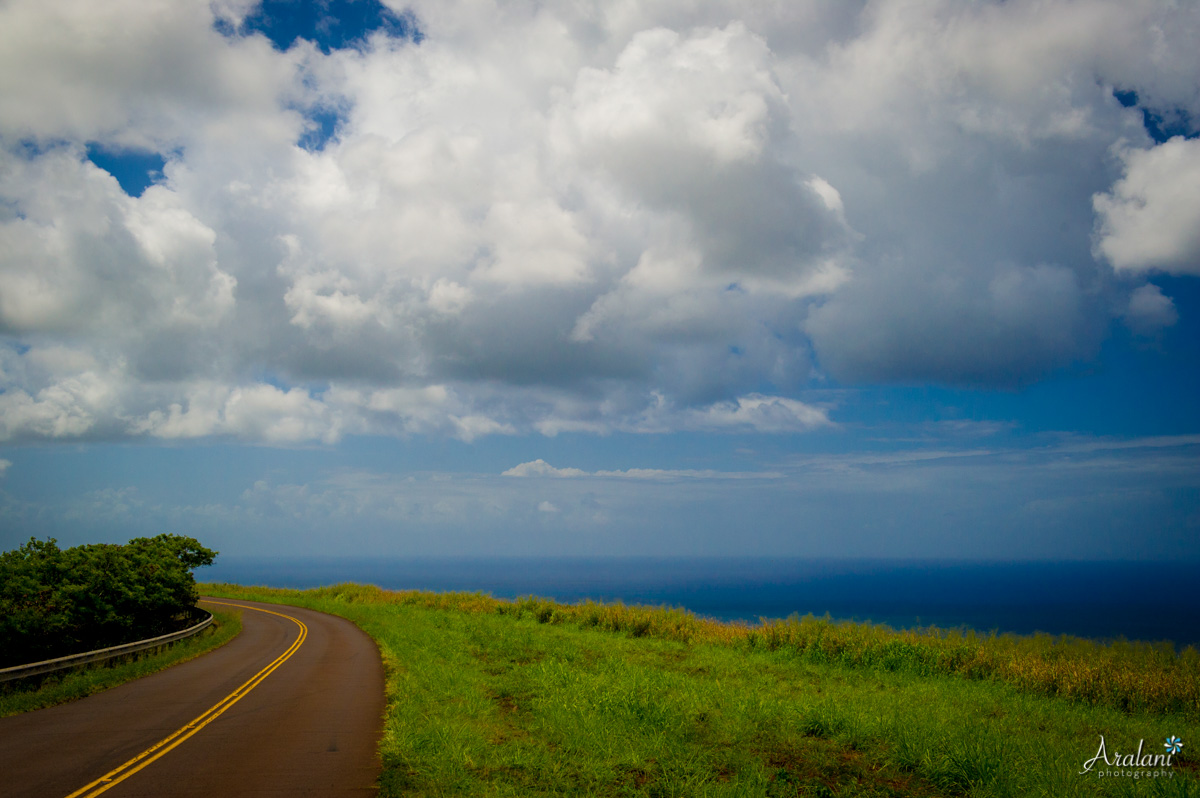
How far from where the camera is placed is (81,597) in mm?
22219

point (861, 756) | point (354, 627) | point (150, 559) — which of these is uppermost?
point (150, 559)

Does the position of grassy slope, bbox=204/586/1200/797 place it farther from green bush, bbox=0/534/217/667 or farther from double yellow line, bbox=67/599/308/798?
green bush, bbox=0/534/217/667

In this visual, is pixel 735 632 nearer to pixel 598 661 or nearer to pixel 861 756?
pixel 598 661

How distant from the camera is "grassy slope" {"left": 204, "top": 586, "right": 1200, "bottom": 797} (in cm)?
934

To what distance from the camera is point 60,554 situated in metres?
23.2

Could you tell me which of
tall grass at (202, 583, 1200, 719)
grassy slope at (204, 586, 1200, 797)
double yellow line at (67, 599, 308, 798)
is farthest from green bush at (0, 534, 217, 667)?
tall grass at (202, 583, 1200, 719)

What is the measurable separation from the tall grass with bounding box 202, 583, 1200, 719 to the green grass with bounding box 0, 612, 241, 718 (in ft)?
61.7

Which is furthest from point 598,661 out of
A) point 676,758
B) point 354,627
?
point 354,627

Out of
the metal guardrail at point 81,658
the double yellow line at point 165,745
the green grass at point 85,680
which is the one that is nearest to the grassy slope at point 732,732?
the double yellow line at point 165,745

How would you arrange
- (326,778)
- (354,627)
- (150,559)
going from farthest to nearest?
(354,627) → (150,559) → (326,778)

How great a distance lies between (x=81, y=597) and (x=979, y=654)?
108 ft

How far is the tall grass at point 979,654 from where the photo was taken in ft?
54.5

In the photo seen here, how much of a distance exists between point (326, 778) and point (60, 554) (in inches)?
861

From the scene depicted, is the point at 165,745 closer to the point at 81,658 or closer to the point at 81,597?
the point at 81,658
